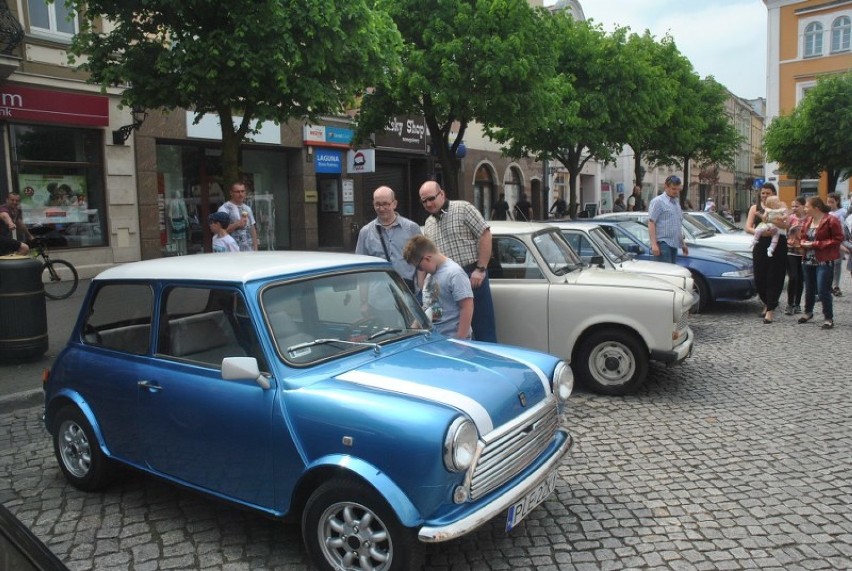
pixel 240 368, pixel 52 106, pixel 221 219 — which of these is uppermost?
pixel 52 106

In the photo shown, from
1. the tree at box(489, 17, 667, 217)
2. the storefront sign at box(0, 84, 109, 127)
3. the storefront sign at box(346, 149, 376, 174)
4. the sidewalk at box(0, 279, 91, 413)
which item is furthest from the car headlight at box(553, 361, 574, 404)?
the storefront sign at box(346, 149, 376, 174)

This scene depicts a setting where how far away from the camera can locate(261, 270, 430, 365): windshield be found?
352 cm

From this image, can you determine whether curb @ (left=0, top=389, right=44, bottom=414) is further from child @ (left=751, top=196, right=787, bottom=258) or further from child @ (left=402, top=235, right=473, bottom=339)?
child @ (left=751, top=196, right=787, bottom=258)

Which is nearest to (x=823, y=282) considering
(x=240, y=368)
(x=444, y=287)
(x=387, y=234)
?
(x=387, y=234)

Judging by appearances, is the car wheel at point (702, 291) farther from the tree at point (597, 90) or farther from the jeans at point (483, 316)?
the tree at point (597, 90)

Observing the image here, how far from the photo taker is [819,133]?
32.2 metres

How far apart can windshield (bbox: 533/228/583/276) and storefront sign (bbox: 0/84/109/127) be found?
11204mm

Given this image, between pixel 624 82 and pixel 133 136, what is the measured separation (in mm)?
13021

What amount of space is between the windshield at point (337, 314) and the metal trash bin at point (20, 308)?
5.09 m

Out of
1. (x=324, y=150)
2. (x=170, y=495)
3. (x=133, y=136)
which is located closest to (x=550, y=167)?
(x=324, y=150)

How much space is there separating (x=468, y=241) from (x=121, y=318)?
3.12 metres

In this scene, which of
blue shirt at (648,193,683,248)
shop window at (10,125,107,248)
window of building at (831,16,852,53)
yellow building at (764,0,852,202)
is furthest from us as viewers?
yellow building at (764,0,852,202)

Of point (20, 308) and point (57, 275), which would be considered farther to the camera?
point (57, 275)

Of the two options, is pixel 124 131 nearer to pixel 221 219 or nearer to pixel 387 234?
pixel 221 219
